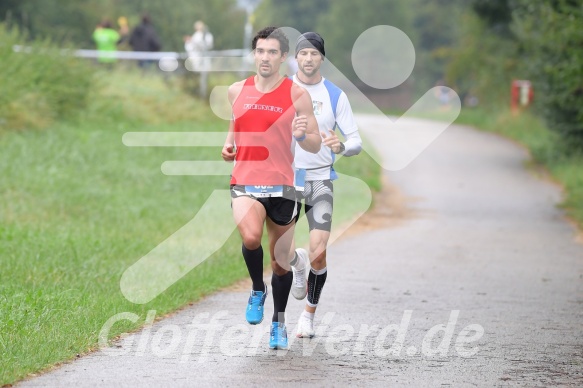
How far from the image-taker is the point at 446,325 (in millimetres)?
9172

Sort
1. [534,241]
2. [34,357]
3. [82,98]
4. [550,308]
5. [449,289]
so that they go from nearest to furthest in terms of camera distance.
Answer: [34,357]
[550,308]
[449,289]
[534,241]
[82,98]

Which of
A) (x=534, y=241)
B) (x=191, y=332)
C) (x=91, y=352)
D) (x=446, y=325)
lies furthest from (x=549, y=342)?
(x=534, y=241)

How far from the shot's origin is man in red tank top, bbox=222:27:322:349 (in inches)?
302

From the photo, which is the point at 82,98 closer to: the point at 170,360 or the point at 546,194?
the point at 546,194

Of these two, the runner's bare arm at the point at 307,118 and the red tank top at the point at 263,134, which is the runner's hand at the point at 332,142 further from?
the red tank top at the point at 263,134

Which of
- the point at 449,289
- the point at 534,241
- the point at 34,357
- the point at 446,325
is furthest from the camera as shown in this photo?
the point at 534,241

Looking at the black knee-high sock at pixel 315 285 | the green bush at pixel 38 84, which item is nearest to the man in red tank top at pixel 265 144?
the black knee-high sock at pixel 315 285

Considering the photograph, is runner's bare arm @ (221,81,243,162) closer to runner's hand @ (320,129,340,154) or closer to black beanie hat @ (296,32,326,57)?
runner's hand @ (320,129,340,154)

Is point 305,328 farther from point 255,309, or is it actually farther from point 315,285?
point 255,309

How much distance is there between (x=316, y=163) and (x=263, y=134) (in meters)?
0.95

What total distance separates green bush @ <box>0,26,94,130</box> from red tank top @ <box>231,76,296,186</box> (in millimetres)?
12786

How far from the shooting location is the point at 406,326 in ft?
29.7

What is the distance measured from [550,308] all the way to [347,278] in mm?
2384
